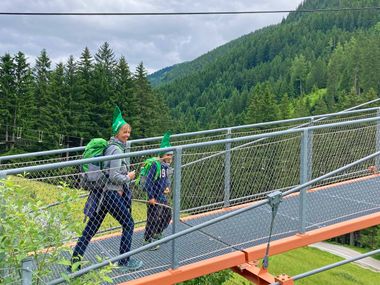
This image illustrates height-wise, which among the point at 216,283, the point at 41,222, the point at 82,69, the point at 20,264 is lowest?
the point at 216,283

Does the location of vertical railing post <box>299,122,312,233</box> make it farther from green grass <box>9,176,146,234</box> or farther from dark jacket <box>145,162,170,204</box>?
green grass <box>9,176,146,234</box>

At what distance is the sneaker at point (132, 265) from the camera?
4.94 m

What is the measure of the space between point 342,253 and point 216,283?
1403 inches

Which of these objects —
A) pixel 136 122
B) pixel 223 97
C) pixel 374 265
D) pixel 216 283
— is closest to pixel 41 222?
pixel 216 283

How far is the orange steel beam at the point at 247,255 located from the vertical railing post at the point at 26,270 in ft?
5.32

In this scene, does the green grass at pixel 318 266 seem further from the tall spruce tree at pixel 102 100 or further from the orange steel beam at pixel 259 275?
the orange steel beam at pixel 259 275

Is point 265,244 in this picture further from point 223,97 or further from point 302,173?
point 223,97

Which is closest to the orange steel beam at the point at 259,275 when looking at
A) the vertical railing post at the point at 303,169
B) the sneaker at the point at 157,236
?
the vertical railing post at the point at 303,169

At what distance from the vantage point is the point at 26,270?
126 inches

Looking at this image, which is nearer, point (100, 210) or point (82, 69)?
point (100, 210)

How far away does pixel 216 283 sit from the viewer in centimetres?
1134

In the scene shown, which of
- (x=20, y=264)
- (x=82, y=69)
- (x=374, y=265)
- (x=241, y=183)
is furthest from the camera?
(x=82, y=69)

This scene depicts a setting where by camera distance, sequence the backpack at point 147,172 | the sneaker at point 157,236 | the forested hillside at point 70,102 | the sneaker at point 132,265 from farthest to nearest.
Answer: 1. the forested hillside at point 70,102
2. the sneaker at point 157,236
3. the backpack at point 147,172
4. the sneaker at point 132,265

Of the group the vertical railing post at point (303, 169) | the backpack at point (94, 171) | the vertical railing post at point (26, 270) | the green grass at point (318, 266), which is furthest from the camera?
the green grass at point (318, 266)
